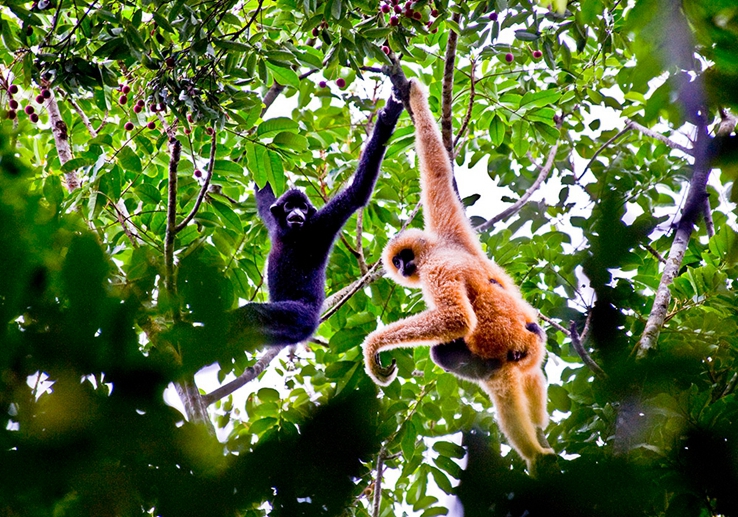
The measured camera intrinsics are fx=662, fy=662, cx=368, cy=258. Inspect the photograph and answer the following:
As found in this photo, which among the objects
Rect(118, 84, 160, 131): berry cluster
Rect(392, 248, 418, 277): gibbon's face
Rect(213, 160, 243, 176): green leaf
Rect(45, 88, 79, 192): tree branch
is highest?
Rect(45, 88, 79, 192): tree branch

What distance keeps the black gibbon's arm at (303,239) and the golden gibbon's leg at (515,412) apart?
1655 millimetres

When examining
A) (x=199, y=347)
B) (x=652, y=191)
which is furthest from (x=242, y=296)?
(x=199, y=347)

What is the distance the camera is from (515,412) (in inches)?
174

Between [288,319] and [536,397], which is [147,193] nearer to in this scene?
[288,319]

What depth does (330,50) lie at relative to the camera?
439 cm

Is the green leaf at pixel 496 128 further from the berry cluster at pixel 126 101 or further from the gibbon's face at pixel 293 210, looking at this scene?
the berry cluster at pixel 126 101

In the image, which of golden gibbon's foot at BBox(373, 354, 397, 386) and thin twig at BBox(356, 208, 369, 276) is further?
thin twig at BBox(356, 208, 369, 276)

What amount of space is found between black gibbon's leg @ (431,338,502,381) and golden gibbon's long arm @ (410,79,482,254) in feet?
2.88

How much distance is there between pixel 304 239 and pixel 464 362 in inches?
80.3

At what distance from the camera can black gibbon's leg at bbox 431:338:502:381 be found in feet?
14.7

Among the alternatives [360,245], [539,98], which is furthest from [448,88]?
[360,245]

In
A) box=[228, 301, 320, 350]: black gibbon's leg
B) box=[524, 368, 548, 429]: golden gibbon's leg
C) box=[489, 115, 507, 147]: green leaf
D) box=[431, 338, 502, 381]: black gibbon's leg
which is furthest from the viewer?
box=[489, 115, 507, 147]: green leaf

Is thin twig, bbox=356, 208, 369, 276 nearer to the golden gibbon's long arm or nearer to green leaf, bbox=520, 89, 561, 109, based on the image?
the golden gibbon's long arm

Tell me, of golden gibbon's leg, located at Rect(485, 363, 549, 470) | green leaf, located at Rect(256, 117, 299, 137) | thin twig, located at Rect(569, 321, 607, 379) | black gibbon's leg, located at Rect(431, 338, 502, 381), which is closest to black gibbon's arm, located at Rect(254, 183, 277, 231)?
green leaf, located at Rect(256, 117, 299, 137)
